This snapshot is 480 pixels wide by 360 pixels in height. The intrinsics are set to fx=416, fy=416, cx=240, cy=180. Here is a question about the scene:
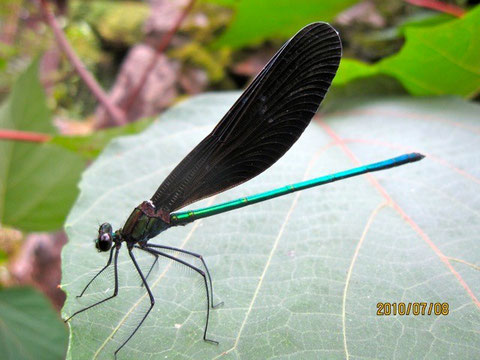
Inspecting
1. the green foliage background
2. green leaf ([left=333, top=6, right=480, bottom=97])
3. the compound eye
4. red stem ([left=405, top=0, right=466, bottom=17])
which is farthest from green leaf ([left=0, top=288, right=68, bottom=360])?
red stem ([left=405, top=0, right=466, bottom=17])

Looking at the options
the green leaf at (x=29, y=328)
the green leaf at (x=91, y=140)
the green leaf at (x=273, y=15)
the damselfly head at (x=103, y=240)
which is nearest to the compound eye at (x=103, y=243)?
the damselfly head at (x=103, y=240)

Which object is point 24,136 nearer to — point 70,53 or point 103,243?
point 70,53

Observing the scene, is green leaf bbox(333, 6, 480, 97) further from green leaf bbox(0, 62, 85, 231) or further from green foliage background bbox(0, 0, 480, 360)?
green leaf bbox(0, 62, 85, 231)

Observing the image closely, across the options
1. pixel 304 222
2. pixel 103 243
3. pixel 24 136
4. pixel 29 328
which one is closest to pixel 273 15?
pixel 304 222

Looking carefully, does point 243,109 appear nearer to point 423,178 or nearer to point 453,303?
point 423,178

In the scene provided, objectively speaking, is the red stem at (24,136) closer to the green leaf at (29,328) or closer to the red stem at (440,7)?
the green leaf at (29,328)

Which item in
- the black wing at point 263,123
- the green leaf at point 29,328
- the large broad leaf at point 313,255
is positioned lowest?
the green leaf at point 29,328
